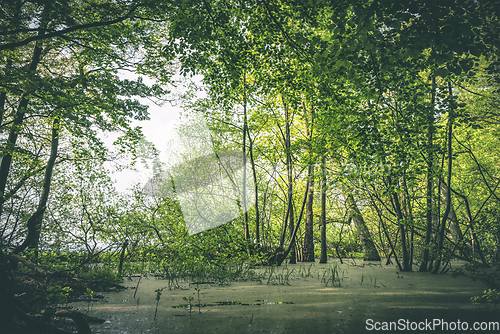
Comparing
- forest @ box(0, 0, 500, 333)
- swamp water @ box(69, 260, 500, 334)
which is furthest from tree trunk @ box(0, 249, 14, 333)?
swamp water @ box(69, 260, 500, 334)

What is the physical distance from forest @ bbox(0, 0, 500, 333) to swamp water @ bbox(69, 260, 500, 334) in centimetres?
50

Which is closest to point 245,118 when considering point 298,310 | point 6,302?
point 298,310

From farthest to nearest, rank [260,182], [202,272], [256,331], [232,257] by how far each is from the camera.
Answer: [260,182], [232,257], [202,272], [256,331]

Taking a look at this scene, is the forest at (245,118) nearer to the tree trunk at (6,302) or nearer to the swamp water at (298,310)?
the tree trunk at (6,302)

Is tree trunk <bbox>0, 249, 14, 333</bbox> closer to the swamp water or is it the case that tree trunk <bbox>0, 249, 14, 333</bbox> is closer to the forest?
the forest

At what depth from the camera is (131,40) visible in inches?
264

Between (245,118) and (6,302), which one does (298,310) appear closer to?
(6,302)

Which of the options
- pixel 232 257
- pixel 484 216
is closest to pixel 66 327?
pixel 232 257

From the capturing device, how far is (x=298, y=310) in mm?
3113

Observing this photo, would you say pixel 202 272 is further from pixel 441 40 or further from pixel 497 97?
pixel 497 97

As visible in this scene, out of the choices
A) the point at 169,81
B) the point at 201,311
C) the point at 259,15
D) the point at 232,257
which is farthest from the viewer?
the point at 169,81

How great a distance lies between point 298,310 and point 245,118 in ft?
19.0

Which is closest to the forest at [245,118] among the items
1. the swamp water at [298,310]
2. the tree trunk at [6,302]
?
the tree trunk at [6,302]

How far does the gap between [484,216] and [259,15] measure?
604cm
